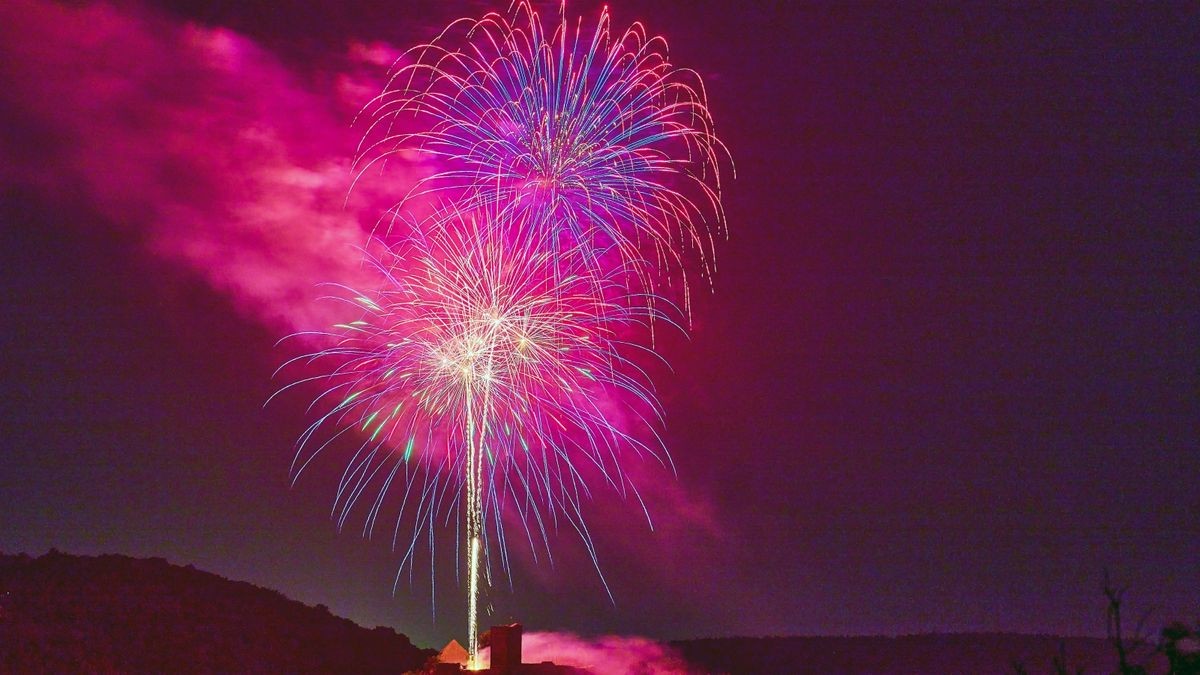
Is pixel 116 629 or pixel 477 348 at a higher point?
pixel 477 348

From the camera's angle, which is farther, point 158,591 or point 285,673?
point 158,591

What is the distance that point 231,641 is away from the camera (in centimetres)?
2680

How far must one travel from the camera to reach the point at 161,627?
2631cm

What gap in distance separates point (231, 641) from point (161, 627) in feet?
6.09

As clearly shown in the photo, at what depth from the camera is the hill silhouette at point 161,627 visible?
23672 mm

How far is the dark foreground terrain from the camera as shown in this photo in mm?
24125

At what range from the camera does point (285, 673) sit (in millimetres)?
26062

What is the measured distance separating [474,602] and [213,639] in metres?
10.4

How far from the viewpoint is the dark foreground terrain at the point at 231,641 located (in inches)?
950

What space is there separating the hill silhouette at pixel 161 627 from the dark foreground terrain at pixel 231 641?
0.04m

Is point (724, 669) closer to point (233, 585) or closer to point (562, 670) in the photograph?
point (562, 670)

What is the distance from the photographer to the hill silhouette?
77.7ft

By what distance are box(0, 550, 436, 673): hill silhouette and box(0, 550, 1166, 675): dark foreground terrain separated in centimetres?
4

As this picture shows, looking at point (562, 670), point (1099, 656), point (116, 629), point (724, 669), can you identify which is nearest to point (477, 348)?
point (562, 670)
